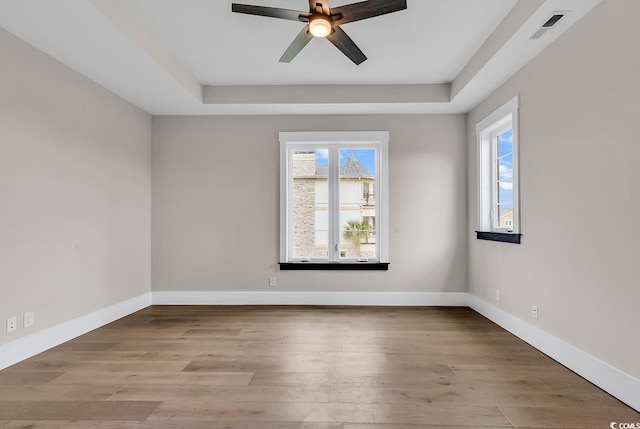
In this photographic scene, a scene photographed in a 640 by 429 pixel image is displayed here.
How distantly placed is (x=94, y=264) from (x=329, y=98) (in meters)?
3.07

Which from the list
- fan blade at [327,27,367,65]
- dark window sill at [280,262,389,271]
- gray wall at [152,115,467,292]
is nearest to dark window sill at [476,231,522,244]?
gray wall at [152,115,467,292]

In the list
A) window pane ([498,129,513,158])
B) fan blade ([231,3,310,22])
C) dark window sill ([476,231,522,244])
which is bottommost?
dark window sill ([476,231,522,244])

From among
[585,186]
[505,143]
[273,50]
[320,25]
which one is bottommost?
[585,186]

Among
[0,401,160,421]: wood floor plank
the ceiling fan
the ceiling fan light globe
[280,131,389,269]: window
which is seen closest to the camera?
[0,401,160,421]: wood floor plank

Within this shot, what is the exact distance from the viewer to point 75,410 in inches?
82.2

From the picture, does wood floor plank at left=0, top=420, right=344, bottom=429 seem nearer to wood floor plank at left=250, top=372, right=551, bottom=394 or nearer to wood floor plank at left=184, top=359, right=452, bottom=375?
wood floor plank at left=250, top=372, right=551, bottom=394

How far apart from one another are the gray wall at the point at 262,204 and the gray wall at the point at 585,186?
124cm

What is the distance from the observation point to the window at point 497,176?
140 inches

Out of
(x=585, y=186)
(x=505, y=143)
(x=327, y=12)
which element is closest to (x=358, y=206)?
(x=505, y=143)

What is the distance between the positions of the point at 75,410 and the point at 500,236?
3.70 meters

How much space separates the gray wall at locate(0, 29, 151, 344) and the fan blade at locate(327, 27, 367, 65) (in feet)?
7.83

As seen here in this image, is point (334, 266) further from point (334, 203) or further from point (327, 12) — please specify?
point (327, 12)

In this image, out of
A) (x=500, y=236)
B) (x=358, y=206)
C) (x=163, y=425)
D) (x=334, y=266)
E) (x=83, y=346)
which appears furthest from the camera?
(x=358, y=206)

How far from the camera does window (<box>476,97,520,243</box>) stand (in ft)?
11.7
